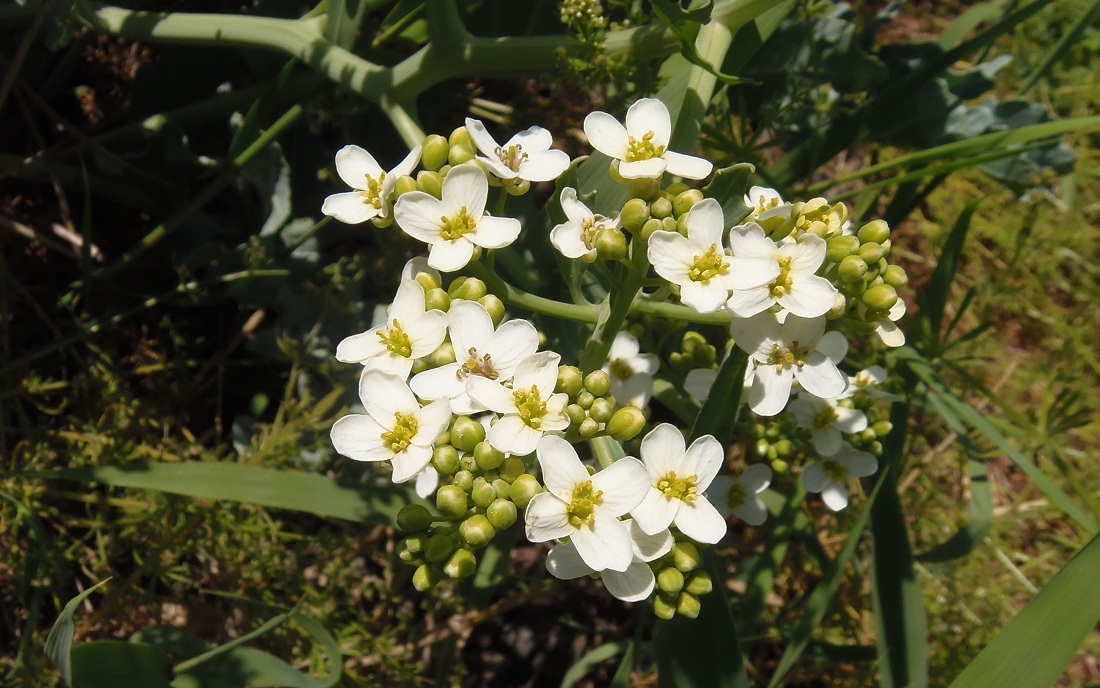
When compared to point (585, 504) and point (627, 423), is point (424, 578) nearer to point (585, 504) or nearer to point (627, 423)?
point (585, 504)

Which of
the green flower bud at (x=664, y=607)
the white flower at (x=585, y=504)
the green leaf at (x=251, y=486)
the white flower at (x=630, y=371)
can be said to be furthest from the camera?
the green leaf at (x=251, y=486)

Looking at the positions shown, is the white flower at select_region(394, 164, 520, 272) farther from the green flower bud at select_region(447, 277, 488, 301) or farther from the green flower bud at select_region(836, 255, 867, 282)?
the green flower bud at select_region(836, 255, 867, 282)

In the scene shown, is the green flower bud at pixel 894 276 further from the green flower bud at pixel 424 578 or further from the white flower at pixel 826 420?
the green flower bud at pixel 424 578

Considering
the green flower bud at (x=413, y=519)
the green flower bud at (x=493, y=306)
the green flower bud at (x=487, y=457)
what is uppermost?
the green flower bud at (x=493, y=306)

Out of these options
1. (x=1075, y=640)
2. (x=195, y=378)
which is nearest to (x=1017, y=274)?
(x=1075, y=640)

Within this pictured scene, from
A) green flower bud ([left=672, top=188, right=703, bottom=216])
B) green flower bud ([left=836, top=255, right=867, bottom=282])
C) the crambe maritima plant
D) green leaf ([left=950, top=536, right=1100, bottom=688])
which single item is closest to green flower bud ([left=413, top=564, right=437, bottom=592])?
the crambe maritima plant

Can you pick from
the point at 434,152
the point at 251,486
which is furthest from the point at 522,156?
the point at 251,486

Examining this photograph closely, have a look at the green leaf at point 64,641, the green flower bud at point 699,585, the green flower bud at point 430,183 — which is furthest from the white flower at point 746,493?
the green leaf at point 64,641
